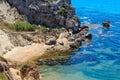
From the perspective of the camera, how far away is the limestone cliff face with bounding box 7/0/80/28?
300ft

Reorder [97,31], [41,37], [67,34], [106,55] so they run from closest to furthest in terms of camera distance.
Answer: [106,55] → [41,37] → [67,34] → [97,31]

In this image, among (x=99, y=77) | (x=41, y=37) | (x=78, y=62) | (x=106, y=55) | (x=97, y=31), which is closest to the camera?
(x=99, y=77)

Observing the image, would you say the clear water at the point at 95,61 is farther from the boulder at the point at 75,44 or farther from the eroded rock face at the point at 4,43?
the eroded rock face at the point at 4,43

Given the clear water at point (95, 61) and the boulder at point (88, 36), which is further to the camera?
the boulder at point (88, 36)

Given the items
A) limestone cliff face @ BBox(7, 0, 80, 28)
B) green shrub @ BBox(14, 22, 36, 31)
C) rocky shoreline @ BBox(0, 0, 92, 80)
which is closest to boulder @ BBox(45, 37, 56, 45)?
rocky shoreline @ BBox(0, 0, 92, 80)

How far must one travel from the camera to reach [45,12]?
91438mm

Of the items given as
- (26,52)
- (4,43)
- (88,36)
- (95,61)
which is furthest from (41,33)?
(95,61)

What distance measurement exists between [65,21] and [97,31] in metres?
15.0

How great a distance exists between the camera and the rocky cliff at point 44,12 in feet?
300

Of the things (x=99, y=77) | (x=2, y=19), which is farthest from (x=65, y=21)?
(x=99, y=77)

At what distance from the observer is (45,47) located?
79250mm

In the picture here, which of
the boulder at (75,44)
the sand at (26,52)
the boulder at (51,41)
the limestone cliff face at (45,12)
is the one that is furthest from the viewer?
the limestone cliff face at (45,12)

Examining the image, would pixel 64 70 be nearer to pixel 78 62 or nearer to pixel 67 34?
pixel 78 62

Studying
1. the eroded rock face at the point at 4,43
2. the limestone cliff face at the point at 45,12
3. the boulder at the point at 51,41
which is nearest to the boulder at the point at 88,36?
the limestone cliff face at the point at 45,12
